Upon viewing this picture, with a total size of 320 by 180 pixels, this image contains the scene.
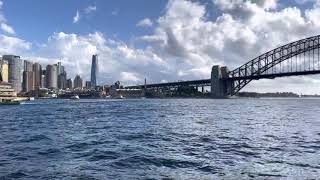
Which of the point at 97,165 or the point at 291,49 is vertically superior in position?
the point at 291,49

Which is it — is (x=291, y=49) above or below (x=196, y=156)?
above

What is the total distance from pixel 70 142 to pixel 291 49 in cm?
14790

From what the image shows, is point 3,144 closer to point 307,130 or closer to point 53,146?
point 53,146

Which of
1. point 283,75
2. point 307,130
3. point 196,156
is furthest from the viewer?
point 283,75

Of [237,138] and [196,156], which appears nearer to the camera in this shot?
[196,156]

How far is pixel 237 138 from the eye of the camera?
30.7m

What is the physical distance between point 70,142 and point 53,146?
2038 millimetres

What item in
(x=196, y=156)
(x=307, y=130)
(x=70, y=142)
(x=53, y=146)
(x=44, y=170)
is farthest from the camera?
(x=307, y=130)

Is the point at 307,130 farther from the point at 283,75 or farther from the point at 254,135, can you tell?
the point at 283,75

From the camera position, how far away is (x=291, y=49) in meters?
166

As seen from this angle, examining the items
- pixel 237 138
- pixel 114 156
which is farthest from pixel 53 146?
pixel 237 138

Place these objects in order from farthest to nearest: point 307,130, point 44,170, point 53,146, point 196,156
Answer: point 307,130 → point 53,146 → point 196,156 → point 44,170

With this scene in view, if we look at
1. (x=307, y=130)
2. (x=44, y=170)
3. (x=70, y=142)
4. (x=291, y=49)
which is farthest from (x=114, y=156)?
(x=291, y=49)

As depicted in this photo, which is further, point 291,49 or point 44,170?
point 291,49
